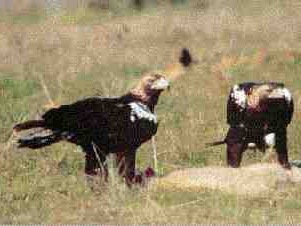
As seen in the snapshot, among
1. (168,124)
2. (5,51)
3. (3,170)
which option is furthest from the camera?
(5,51)

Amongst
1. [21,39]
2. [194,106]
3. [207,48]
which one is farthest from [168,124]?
[21,39]

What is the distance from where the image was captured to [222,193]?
5.15 meters

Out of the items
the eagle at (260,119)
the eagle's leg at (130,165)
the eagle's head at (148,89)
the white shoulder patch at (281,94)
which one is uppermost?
the eagle's head at (148,89)

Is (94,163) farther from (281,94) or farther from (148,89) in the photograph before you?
(281,94)

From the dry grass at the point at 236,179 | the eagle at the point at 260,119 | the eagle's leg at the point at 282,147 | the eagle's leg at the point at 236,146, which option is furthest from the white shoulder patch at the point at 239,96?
the dry grass at the point at 236,179

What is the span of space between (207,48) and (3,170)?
85.5 inches

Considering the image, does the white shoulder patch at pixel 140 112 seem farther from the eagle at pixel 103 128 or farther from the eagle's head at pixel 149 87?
the eagle's head at pixel 149 87

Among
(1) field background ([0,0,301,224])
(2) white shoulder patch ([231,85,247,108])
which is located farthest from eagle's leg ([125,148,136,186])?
(2) white shoulder patch ([231,85,247,108])

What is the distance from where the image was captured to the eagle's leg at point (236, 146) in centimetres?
539

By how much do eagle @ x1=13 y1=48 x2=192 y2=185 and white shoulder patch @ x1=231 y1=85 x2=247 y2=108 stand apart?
1.64ft

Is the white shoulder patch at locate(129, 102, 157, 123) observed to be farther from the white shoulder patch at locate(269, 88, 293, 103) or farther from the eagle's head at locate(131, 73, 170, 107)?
the white shoulder patch at locate(269, 88, 293, 103)

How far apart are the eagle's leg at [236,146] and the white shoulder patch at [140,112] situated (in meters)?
0.49

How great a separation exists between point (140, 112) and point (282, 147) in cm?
88

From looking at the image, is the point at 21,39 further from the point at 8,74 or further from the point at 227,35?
the point at 227,35
